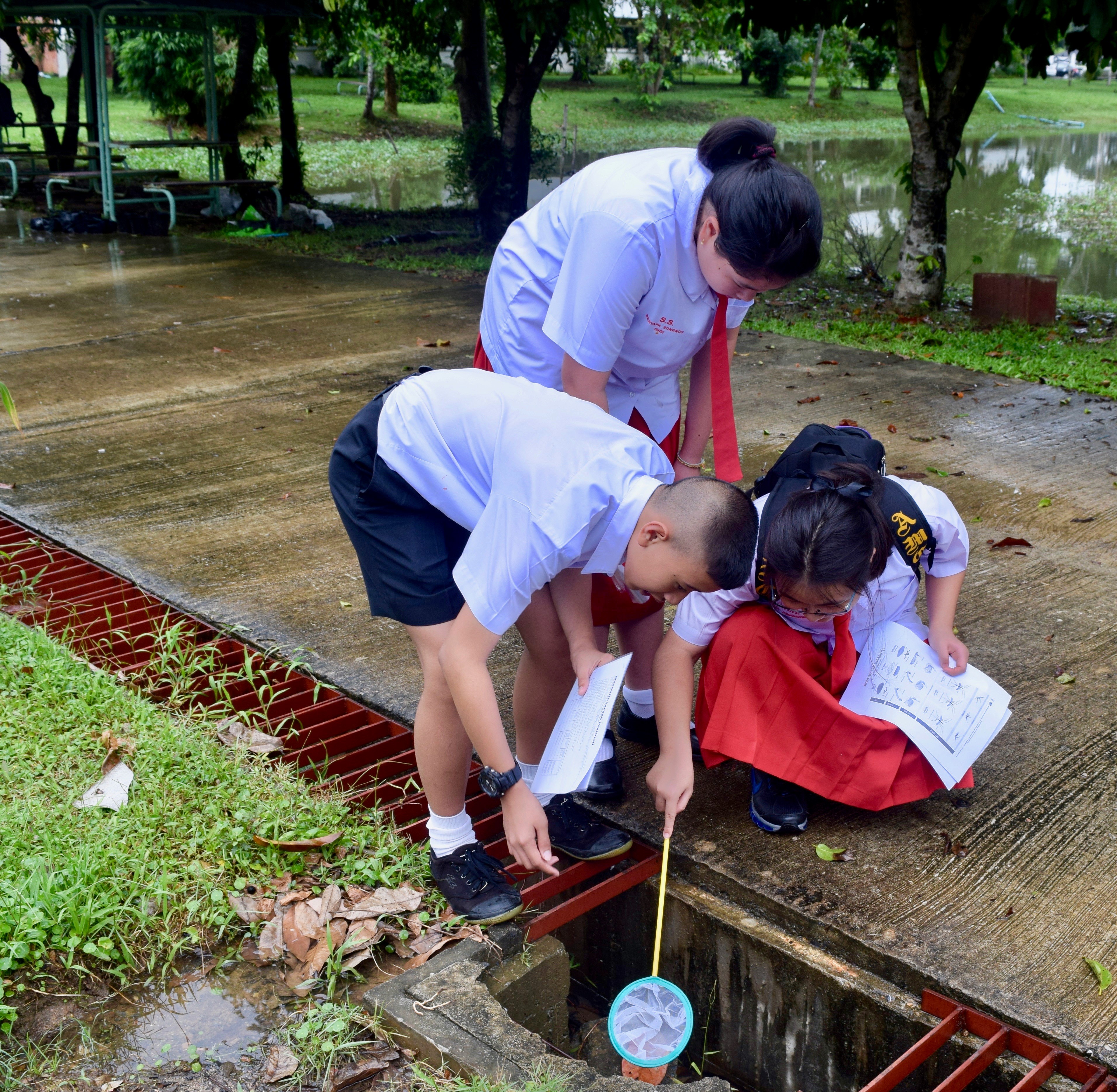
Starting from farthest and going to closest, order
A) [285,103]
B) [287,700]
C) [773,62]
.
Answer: [773,62] → [285,103] → [287,700]

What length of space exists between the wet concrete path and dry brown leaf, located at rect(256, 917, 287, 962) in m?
0.82

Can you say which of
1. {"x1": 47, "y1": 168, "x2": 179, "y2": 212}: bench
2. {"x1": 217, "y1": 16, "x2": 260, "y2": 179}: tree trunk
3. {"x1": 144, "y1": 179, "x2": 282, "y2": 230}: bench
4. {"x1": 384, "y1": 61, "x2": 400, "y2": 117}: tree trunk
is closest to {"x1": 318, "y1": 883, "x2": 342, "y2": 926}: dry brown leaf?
{"x1": 144, "y1": 179, "x2": 282, "y2": 230}: bench

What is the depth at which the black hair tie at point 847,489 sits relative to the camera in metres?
2.29

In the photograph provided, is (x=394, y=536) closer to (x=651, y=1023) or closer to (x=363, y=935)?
(x=363, y=935)

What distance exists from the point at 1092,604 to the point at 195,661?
9.24 feet

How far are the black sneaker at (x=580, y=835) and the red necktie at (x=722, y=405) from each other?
84 cm

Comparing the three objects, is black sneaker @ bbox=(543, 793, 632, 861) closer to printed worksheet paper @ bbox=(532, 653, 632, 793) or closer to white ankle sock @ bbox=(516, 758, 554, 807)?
white ankle sock @ bbox=(516, 758, 554, 807)

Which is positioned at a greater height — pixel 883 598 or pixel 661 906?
pixel 883 598

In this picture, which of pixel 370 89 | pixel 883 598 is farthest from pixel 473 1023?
pixel 370 89

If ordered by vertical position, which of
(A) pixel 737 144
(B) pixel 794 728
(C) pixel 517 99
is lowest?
(B) pixel 794 728

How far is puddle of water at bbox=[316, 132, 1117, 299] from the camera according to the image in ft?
41.9

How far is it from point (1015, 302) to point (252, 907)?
7.60 metres

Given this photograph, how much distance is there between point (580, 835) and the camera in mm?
2561

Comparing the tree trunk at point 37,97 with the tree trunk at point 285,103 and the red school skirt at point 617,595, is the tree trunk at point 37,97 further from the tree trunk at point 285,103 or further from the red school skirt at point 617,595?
the red school skirt at point 617,595
